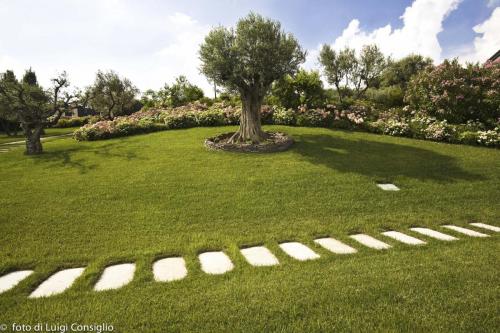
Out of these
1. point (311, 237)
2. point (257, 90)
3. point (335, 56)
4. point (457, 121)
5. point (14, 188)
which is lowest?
point (311, 237)

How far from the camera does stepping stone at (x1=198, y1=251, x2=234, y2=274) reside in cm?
511

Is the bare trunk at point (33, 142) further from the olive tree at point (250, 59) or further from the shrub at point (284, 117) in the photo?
the shrub at point (284, 117)

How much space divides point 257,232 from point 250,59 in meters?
10.7

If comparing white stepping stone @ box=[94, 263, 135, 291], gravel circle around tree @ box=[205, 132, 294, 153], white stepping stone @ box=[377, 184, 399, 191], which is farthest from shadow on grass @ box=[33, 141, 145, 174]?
white stepping stone @ box=[377, 184, 399, 191]

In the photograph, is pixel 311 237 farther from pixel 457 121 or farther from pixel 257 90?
pixel 457 121

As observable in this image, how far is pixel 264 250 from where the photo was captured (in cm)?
594

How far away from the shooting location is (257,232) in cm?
682

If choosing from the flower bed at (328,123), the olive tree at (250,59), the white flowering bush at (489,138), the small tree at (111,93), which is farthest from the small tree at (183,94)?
the white flowering bush at (489,138)

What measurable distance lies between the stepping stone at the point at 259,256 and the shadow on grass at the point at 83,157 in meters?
9.53

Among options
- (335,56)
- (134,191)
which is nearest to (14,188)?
(134,191)

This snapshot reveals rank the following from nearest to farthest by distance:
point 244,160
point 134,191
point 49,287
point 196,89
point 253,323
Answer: point 253,323 → point 49,287 → point 134,191 → point 244,160 → point 196,89

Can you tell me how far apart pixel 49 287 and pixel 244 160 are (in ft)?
30.7

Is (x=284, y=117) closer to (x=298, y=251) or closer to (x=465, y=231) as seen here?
(x=465, y=231)

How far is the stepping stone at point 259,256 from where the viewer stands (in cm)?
536
